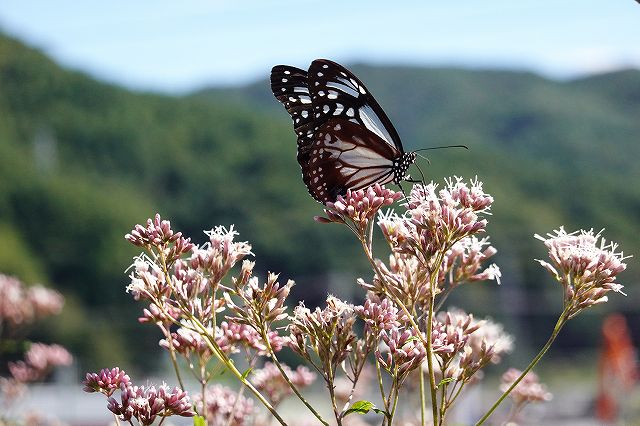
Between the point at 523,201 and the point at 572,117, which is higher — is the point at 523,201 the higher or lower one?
the lower one

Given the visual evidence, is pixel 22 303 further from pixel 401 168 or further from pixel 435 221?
pixel 435 221

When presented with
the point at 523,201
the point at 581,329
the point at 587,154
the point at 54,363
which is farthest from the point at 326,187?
the point at 587,154

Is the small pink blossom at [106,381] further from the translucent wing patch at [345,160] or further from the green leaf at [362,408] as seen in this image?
the translucent wing patch at [345,160]

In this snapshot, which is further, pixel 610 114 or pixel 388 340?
pixel 610 114

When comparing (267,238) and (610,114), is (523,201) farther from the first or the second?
(610,114)

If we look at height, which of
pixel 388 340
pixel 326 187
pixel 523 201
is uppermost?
pixel 523 201

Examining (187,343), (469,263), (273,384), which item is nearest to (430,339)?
(469,263)
